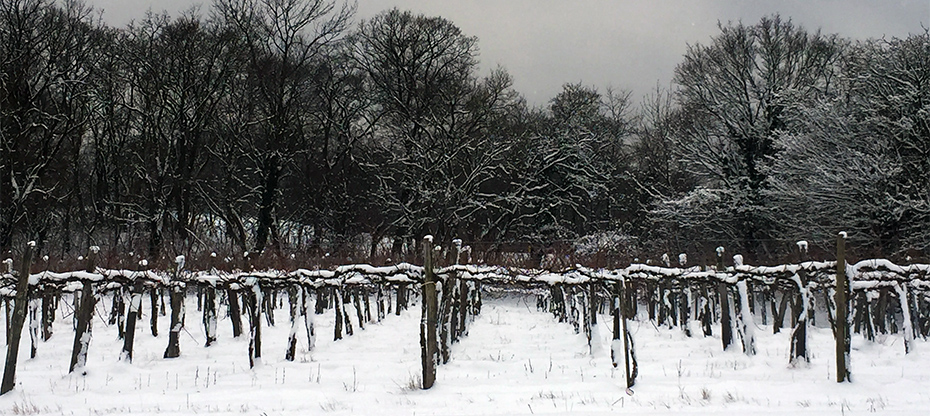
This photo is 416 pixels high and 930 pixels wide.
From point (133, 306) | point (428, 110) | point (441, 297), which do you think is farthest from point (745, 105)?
point (133, 306)

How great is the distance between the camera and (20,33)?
78.8 feet

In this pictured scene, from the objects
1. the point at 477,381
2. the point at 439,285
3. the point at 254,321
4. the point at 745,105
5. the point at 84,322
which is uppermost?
the point at 745,105

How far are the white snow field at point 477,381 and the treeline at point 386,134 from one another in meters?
9.41

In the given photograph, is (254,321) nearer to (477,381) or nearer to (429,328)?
(429,328)

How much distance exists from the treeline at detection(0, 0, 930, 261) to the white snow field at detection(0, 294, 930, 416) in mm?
9411

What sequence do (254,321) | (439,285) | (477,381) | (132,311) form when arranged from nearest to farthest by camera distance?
1. (477,381)
2. (439,285)
3. (132,311)
4. (254,321)

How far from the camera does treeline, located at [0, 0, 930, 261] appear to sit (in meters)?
22.3

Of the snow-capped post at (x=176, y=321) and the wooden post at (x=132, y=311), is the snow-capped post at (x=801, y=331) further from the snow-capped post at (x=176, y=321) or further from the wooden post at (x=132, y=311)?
the snow-capped post at (x=176, y=321)

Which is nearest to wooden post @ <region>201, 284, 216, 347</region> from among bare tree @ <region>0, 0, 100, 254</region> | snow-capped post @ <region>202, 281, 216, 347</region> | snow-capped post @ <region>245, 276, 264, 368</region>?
snow-capped post @ <region>202, 281, 216, 347</region>

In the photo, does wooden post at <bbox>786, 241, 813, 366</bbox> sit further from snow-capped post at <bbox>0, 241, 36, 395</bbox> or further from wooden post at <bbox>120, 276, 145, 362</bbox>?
snow-capped post at <bbox>0, 241, 36, 395</bbox>

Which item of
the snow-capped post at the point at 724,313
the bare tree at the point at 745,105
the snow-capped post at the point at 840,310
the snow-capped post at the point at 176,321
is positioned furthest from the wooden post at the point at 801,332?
the bare tree at the point at 745,105

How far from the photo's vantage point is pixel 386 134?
3136 centimetres

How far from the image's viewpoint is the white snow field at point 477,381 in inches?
292

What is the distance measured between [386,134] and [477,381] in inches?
920
